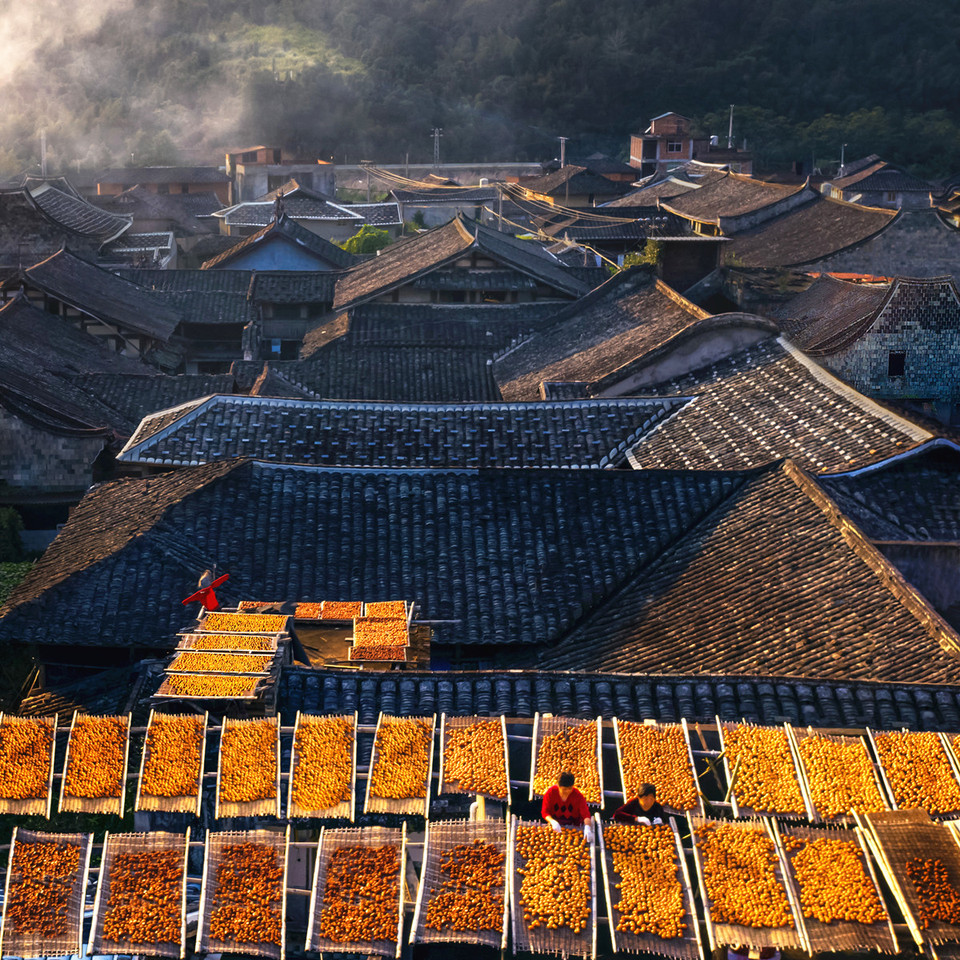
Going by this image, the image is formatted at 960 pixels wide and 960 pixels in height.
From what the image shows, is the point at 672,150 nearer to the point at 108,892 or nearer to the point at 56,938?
the point at 108,892

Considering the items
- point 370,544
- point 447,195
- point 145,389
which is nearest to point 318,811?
point 370,544

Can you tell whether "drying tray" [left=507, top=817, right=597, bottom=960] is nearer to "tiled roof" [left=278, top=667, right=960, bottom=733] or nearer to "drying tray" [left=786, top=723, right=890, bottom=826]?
"drying tray" [left=786, top=723, right=890, bottom=826]

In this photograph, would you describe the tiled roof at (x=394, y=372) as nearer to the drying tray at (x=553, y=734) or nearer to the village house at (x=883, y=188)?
the drying tray at (x=553, y=734)

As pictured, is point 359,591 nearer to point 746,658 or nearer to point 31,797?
point 746,658

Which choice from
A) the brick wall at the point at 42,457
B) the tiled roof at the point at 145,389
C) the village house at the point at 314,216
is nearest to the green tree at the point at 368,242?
the village house at the point at 314,216

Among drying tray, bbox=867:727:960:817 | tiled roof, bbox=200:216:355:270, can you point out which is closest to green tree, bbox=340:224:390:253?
tiled roof, bbox=200:216:355:270

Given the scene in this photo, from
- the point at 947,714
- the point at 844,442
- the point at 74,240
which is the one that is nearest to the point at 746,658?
the point at 947,714
